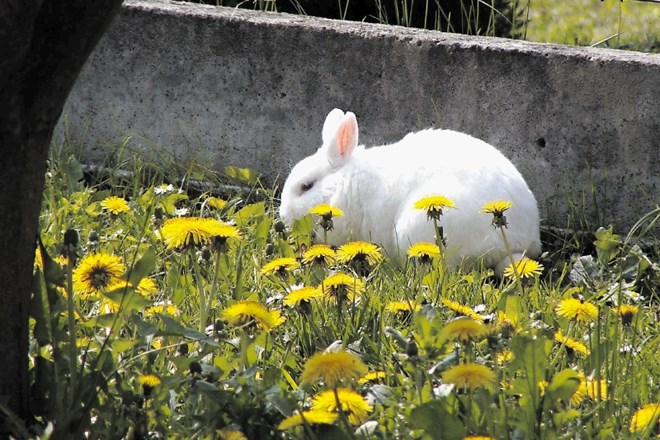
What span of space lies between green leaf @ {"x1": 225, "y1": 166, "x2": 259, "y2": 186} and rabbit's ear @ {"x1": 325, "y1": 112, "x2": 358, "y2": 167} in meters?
0.51

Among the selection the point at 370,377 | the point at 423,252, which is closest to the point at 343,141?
the point at 423,252

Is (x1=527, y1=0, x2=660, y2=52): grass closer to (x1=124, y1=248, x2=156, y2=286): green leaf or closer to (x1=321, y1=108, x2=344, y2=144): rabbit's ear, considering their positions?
(x1=321, y1=108, x2=344, y2=144): rabbit's ear

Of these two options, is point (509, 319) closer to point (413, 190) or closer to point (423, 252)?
point (423, 252)

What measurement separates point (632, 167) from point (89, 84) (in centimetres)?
224

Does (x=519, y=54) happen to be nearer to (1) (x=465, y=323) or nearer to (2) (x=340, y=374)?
(1) (x=465, y=323)

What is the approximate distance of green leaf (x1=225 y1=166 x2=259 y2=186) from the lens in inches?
178

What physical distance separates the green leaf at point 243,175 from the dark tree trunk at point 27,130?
247cm

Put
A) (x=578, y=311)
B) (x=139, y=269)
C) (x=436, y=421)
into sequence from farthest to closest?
(x=578, y=311)
(x=139, y=269)
(x=436, y=421)

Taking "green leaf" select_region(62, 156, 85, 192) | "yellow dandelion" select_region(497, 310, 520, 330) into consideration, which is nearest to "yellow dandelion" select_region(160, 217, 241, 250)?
"yellow dandelion" select_region(497, 310, 520, 330)

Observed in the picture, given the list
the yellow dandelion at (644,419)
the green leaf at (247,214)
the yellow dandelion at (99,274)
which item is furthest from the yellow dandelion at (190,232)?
the green leaf at (247,214)

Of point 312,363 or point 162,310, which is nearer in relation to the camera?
point 312,363

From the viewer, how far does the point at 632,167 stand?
13.5ft

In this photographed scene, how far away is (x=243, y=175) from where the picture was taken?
4.54m

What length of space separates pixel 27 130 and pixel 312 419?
2.36 feet
